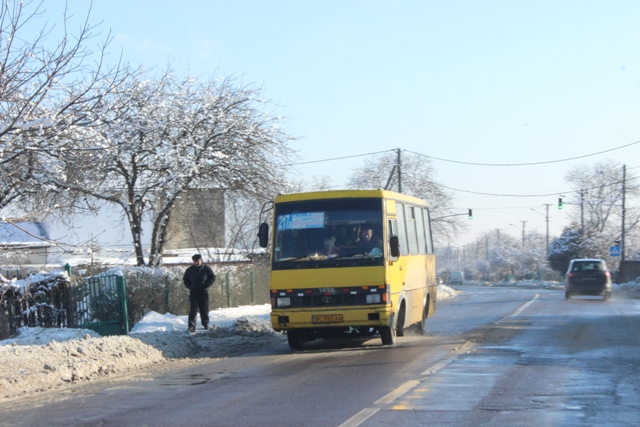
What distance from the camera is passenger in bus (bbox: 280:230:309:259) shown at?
13.6 metres

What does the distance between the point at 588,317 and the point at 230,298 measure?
1084cm

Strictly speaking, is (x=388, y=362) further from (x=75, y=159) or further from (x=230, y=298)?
(x=230, y=298)

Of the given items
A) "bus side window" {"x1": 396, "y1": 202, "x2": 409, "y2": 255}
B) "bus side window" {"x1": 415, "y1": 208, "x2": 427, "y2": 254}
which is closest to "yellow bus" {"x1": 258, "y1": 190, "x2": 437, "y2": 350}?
"bus side window" {"x1": 396, "y1": 202, "x2": 409, "y2": 255}

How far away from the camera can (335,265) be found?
13344mm

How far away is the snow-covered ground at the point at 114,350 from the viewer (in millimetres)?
10672

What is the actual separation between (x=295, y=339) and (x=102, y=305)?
6036mm

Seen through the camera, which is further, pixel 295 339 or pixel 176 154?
pixel 176 154

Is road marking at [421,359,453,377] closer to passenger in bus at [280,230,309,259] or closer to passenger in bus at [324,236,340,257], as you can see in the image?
passenger in bus at [324,236,340,257]

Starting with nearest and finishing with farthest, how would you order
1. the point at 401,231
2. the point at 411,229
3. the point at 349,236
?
the point at 349,236 < the point at 401,231 < the point at 411,229

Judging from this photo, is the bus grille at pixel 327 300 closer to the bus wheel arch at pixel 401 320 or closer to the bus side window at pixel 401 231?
the bus wheel arch at pixel 401 320

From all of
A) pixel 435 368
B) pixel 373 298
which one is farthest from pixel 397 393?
pixel 373 298

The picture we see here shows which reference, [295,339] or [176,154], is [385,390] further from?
[176,154]

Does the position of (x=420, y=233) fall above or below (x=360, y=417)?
above

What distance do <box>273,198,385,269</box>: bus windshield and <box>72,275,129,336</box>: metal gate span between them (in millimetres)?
5714
